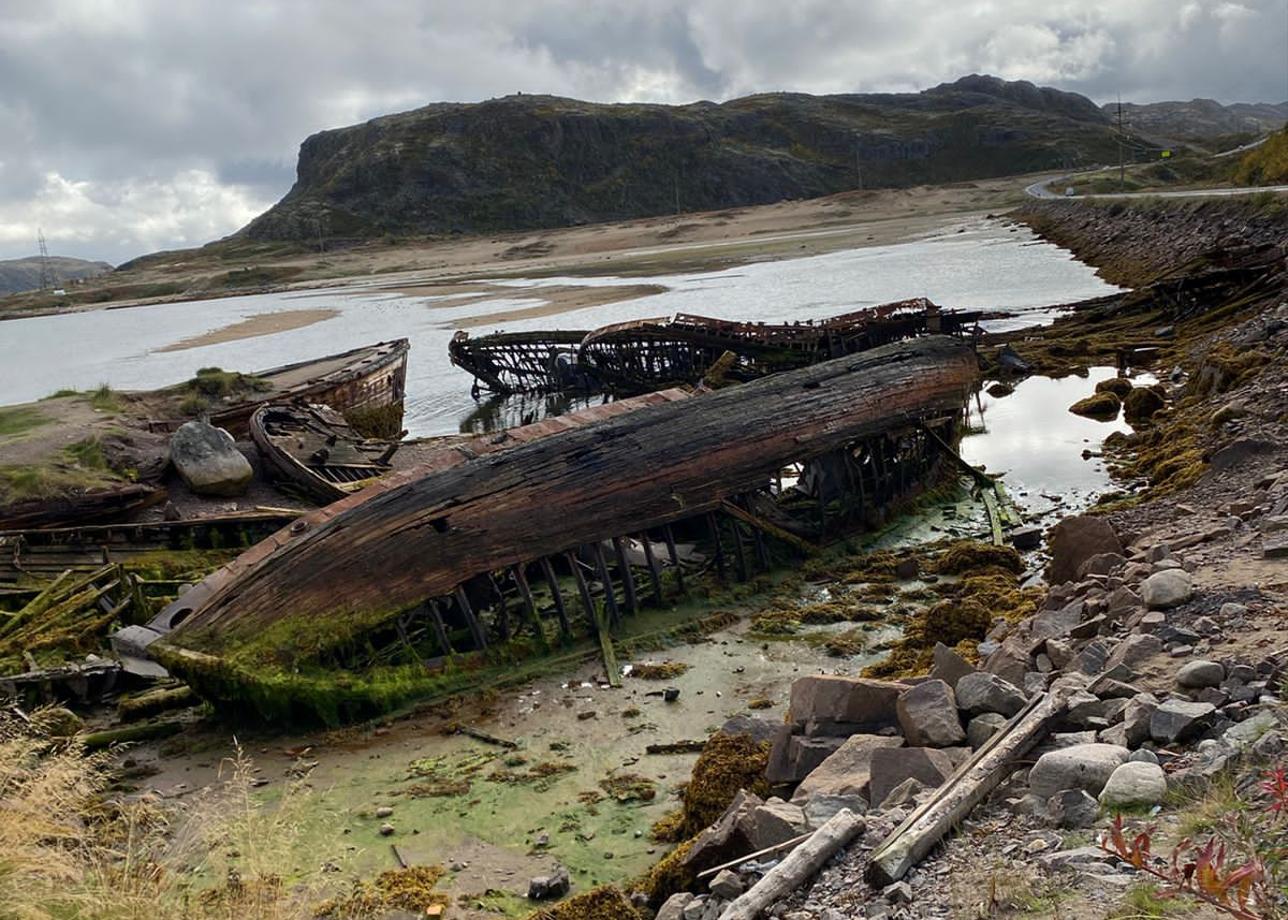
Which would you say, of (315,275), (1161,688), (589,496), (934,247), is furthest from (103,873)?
(315,275)

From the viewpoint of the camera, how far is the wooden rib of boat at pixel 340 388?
23953mm

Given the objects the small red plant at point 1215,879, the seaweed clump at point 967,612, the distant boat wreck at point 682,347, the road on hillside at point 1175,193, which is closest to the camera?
the small red plant at point 1215,879

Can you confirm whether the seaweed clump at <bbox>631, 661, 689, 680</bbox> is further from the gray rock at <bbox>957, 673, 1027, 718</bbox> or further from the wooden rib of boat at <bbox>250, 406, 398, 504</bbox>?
the wooden rib of boat at <bbox>250, 406, 398, 504</bbox>

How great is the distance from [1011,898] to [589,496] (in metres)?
9.00

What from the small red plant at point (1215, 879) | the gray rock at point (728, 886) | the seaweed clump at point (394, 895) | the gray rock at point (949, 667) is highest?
the small red plant at point (1215, 879)

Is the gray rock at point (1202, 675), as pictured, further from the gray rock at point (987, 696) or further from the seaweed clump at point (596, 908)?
the seaweed clump at point (596, 908)

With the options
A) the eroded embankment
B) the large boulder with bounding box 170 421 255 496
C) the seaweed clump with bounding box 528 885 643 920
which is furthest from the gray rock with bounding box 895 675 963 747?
the eroded embankment

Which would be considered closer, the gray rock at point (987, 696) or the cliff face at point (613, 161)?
the gray rock at point (987, 696)

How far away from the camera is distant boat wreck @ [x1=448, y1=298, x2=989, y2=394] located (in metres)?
28.6

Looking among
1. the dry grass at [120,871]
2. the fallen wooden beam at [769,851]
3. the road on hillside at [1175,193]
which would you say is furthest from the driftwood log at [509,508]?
the road on hillside at [1175,193]

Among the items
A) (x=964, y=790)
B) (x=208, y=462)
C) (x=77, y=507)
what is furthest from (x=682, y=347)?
(x=964, y=790)

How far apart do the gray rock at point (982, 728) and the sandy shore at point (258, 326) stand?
54.9 metres

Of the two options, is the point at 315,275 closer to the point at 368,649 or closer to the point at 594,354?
the point at 594,354

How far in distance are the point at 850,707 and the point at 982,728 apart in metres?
1.39
